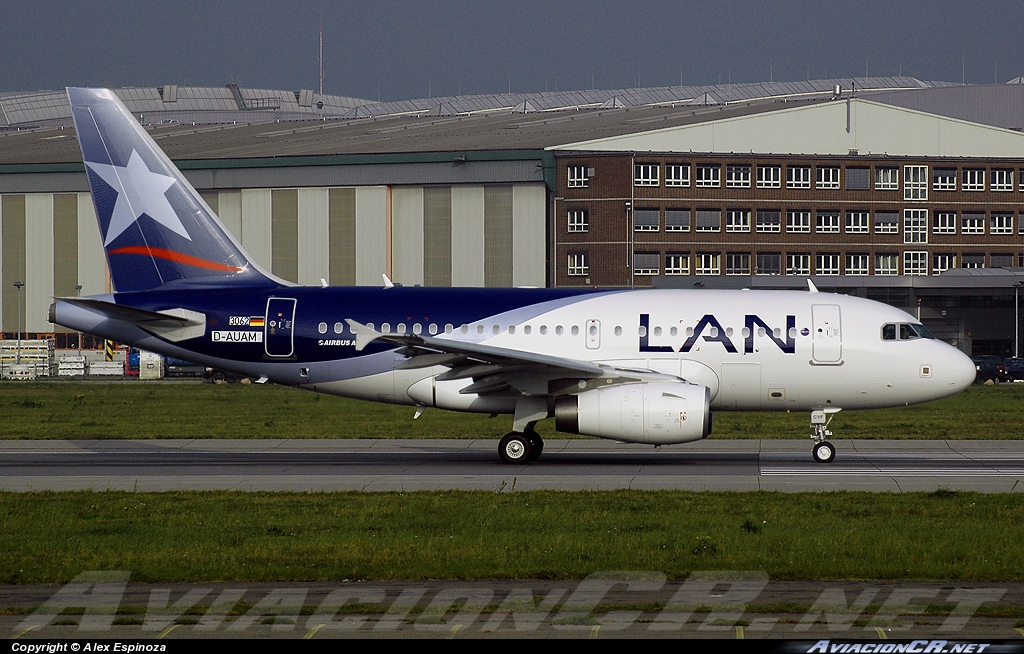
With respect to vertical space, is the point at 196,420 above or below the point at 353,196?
below

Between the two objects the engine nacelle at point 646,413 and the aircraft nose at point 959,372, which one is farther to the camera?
the aircraft nose at point 959,372

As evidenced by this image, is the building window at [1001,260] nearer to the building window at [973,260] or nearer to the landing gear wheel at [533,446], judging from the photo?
the building window at [973,260]

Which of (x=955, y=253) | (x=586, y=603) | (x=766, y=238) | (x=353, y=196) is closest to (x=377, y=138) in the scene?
(x=353, y=196)

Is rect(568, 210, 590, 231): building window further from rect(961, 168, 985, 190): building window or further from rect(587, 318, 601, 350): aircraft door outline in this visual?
rect(587, 318, 601, 350): aircraft door outline

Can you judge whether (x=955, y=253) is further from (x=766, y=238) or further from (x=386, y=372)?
(x=386, y=372)

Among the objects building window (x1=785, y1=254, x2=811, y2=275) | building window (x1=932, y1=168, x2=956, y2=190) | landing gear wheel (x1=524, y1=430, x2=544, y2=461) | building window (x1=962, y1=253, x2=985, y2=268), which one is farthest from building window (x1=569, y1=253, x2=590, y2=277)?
landing gear wheel (x1=524, y1=430, x2=544, y2=461)

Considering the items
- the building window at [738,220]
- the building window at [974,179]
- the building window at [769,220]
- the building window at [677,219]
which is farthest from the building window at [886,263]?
the building window at [677,219]

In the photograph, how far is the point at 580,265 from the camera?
91000 millimetres

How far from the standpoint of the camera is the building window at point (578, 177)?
297 ft

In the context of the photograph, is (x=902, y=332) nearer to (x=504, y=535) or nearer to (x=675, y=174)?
(x=504, y=535)

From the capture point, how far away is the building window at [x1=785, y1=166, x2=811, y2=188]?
94312mm

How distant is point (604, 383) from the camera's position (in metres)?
26.4

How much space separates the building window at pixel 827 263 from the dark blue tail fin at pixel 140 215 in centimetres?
7218
